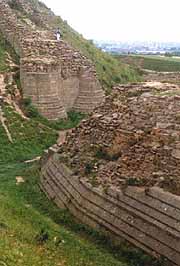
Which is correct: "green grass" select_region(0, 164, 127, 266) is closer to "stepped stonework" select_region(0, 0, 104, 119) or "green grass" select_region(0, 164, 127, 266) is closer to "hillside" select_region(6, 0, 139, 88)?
"stepped stonework" select_region(0, 0, 104, 119)

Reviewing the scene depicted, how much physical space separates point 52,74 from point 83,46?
11.2 meters

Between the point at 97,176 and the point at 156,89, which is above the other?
the point at 156,89

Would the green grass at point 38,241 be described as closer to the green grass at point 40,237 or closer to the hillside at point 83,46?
the green grass at point 40,237

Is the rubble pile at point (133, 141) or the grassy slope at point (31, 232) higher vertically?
the rubble pile at point (133, 141)

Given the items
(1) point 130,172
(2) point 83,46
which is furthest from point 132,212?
(2) point 83,46

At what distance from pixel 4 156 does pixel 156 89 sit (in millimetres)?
8271

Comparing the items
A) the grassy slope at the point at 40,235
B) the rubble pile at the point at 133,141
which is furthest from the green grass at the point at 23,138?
the rubble pile at the point at 133,141

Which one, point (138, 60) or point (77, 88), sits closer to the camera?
point (77, 88)

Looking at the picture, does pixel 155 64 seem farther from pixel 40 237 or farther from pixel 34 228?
pixel 40 237

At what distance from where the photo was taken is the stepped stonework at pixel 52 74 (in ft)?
83.5

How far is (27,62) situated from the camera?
25781mm

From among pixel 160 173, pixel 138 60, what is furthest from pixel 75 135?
pixel 138 60

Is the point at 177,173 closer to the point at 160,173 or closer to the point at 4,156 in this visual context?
the point at 160,173

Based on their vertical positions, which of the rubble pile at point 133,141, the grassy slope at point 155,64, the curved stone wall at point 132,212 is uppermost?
the rubble pile at point 133,141
